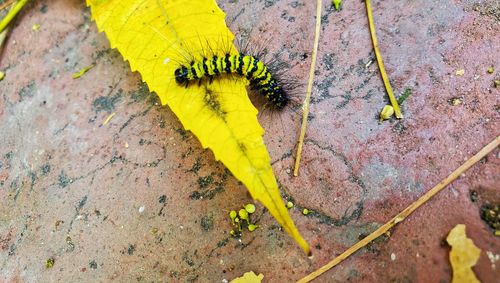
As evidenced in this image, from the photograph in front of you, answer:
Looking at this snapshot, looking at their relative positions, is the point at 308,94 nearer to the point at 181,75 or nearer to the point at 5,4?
the point at 181,75

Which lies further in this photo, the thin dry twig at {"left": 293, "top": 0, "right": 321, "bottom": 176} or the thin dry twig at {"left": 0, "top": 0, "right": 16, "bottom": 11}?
the thin dry twig at {"left": 0, "top": 0, "right": 16, "bottom": 11}

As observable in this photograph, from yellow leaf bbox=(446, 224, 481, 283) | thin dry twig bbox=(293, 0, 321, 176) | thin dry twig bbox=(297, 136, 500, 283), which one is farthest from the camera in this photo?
thin dry twig bbox=(293, 0, 321, 176)

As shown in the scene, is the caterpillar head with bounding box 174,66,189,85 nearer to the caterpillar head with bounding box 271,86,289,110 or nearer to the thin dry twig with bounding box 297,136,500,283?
the caterpillar head with bounding box 271,86,289,110

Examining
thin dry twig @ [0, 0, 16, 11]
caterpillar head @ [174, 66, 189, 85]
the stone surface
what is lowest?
the stone surface

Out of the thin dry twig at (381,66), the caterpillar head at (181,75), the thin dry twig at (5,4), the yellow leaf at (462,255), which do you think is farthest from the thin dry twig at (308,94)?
the thin dry twig at (5,4)

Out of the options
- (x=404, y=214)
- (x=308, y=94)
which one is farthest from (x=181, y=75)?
(x=404, y=214)

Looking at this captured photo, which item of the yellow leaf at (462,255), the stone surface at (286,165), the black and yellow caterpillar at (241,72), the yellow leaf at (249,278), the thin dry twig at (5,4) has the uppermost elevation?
the thin dry twig at (5,4)

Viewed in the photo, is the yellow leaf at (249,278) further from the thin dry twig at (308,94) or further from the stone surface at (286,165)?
the thin dry twig at (308,94)

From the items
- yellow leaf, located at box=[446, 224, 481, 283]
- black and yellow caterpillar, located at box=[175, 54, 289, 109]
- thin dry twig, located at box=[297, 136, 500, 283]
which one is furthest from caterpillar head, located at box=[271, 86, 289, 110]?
yellow leaf, located at box=[446, 224, 481, 283]
